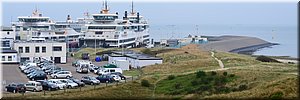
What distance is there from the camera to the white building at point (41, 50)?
32.1 m

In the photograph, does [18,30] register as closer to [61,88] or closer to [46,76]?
[46,76]

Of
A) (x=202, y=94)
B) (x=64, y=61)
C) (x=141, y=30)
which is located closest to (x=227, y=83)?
(x=202, y=94)

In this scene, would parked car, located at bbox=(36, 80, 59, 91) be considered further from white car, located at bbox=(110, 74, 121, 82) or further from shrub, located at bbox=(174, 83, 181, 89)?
shrub, located at bbox=(174, 83, 181, 89)

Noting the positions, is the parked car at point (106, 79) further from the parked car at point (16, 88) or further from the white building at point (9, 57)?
the white building at point (9, 57)

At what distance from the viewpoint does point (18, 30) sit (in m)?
50.8

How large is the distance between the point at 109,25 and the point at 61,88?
34.5m

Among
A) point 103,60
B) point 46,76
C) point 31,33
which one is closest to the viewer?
point 46,76

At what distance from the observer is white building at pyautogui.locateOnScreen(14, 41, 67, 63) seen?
3212cm

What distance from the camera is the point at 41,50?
32344 millimetres

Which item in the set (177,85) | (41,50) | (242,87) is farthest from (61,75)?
(41,50)

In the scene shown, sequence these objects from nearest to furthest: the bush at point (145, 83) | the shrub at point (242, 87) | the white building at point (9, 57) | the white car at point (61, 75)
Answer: the shrub at point (242, 87), the bush at point (145, 83), the white car at point (61, 75), the white building at point (9, 57)

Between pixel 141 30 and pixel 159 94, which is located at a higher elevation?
pixel 141 30

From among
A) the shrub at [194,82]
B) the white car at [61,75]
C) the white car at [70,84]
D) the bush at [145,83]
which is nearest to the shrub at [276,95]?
the shrub at [194,82]

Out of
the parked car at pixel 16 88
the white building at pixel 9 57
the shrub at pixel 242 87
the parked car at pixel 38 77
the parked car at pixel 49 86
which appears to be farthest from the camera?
the white building at pixel 9 57
